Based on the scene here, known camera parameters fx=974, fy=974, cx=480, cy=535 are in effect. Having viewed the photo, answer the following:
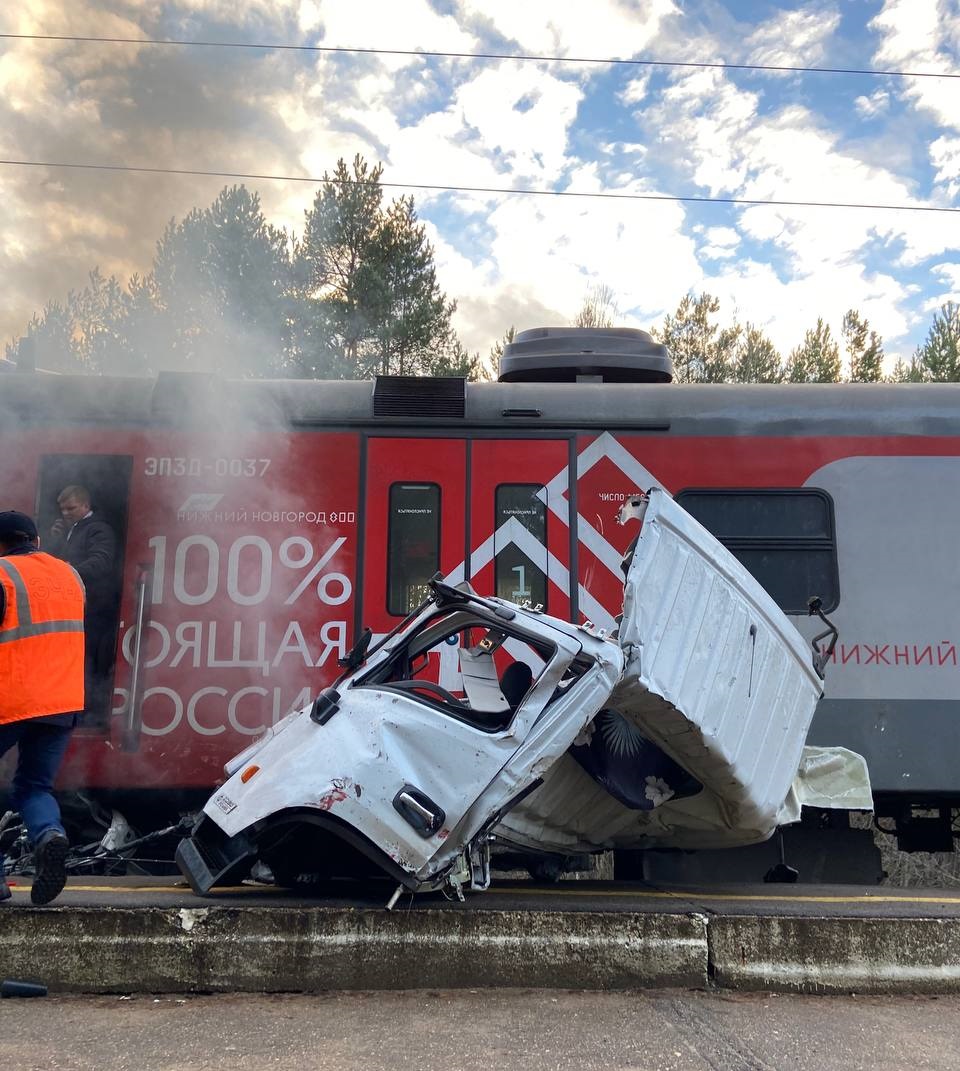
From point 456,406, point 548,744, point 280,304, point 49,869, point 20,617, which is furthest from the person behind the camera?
point 280,304

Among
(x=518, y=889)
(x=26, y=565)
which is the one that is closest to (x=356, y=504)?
(x=26, y=565)

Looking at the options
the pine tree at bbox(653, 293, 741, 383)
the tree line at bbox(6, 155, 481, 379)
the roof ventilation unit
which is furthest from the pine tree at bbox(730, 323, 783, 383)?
the roof ventilation unit

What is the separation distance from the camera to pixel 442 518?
6.01 m

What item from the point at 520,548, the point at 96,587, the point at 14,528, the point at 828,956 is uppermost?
the point at 520,548

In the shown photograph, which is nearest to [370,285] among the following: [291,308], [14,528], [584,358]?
[291,308]

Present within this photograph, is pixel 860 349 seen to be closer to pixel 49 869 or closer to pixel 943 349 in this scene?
pixel 943 349

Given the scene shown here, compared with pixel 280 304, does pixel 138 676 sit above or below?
below

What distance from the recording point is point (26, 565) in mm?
4438

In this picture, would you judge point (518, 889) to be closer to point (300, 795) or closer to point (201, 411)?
point (300, 795)

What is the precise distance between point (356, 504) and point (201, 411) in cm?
115

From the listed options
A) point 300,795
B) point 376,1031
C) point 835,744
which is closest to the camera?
point 376,1031

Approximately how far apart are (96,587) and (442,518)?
2.10 m

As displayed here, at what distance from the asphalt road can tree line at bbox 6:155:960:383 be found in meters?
4.56

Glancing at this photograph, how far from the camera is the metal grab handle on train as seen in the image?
18.8 feet
